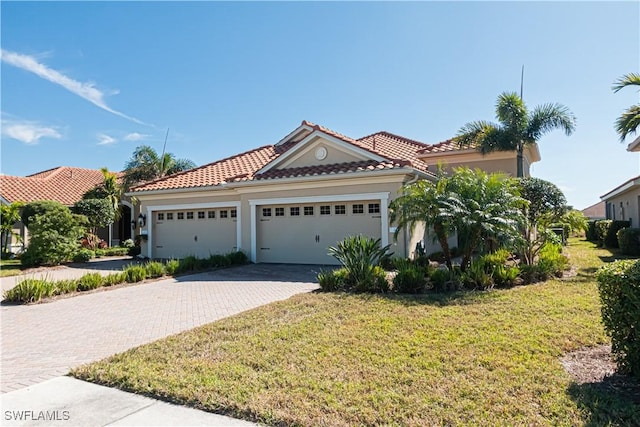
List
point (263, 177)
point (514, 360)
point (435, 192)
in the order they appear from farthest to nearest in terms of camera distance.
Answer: point (263, 177) → point (435, 192) → point (514, 360)

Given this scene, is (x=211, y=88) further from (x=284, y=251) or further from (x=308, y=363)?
(x=308, y=363)

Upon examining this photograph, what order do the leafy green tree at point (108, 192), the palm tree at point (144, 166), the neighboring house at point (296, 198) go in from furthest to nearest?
the palm tree at point (144, 166), the leafy green tree at point (108, 192), the neighboring house at point (296, 198)

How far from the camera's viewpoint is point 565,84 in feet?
41.9

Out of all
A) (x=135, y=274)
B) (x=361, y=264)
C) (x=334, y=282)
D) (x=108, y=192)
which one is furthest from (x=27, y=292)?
(x=108, y=192)

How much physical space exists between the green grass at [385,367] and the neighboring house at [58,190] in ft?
67.5

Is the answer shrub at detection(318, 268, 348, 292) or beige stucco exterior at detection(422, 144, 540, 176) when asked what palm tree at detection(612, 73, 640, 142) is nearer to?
beige stucco exterior at detection(422, 144, 540, 176)

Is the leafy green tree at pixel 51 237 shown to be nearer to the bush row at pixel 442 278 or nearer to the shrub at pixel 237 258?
the shrub at pixel 237 258

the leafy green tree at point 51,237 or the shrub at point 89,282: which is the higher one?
the leafy green tree at point 51,237

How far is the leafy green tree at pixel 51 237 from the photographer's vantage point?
16469 mm

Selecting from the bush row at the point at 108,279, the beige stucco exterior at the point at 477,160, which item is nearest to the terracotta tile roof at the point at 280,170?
the beige stucco exterior at the point at 477,160

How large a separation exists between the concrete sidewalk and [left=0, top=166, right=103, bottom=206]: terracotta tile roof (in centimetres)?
2348

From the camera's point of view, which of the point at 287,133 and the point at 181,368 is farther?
the point at 287,133

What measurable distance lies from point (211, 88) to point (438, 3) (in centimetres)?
986

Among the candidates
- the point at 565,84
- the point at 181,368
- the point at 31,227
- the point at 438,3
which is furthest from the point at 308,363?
the point at 31,227
